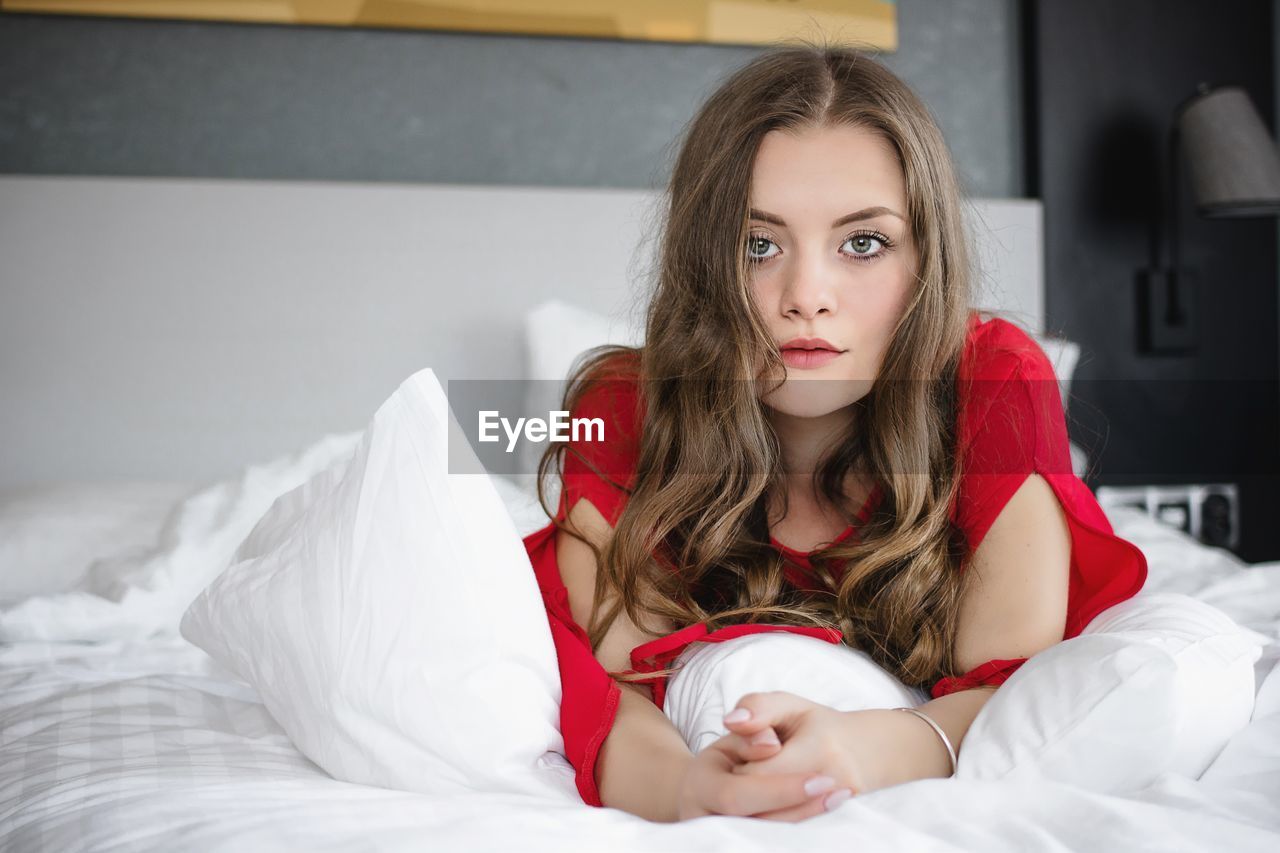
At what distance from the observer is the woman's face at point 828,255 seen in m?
1.00

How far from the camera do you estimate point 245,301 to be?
207 cm

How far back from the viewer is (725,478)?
1.08 metres

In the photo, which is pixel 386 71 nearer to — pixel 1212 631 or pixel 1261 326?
pixel 1212 631

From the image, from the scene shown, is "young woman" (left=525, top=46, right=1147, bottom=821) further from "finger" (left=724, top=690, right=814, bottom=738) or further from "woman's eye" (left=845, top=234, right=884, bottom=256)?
"finger" (left=724, top=690, right=814, bottom=738)

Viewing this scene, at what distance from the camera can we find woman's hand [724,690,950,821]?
666 mm

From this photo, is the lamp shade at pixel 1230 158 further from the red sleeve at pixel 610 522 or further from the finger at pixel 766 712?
the finger at pixel 766 712

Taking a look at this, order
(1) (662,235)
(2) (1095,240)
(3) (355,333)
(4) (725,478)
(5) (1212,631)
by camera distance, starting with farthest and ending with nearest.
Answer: (2) (1095,240), (3) (355,333), (1) (662,235), (4) (725,478), (5) (1212,631)

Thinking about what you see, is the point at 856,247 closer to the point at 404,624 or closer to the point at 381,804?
the point at 404,624

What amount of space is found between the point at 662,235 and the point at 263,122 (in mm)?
1300

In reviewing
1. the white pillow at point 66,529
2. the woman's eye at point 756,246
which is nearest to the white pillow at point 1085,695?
the woman's eye at point 756,246

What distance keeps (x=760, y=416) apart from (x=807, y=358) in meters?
0.08

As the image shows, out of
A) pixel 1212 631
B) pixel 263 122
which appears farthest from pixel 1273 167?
pixel 263 122

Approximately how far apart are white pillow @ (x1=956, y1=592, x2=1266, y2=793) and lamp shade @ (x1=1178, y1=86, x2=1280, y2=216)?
1732 mm

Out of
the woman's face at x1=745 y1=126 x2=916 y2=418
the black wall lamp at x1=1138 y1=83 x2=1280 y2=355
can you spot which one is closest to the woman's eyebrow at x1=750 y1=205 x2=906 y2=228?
the woman's face at x1=745 y1=126 x2=916 y2=418
